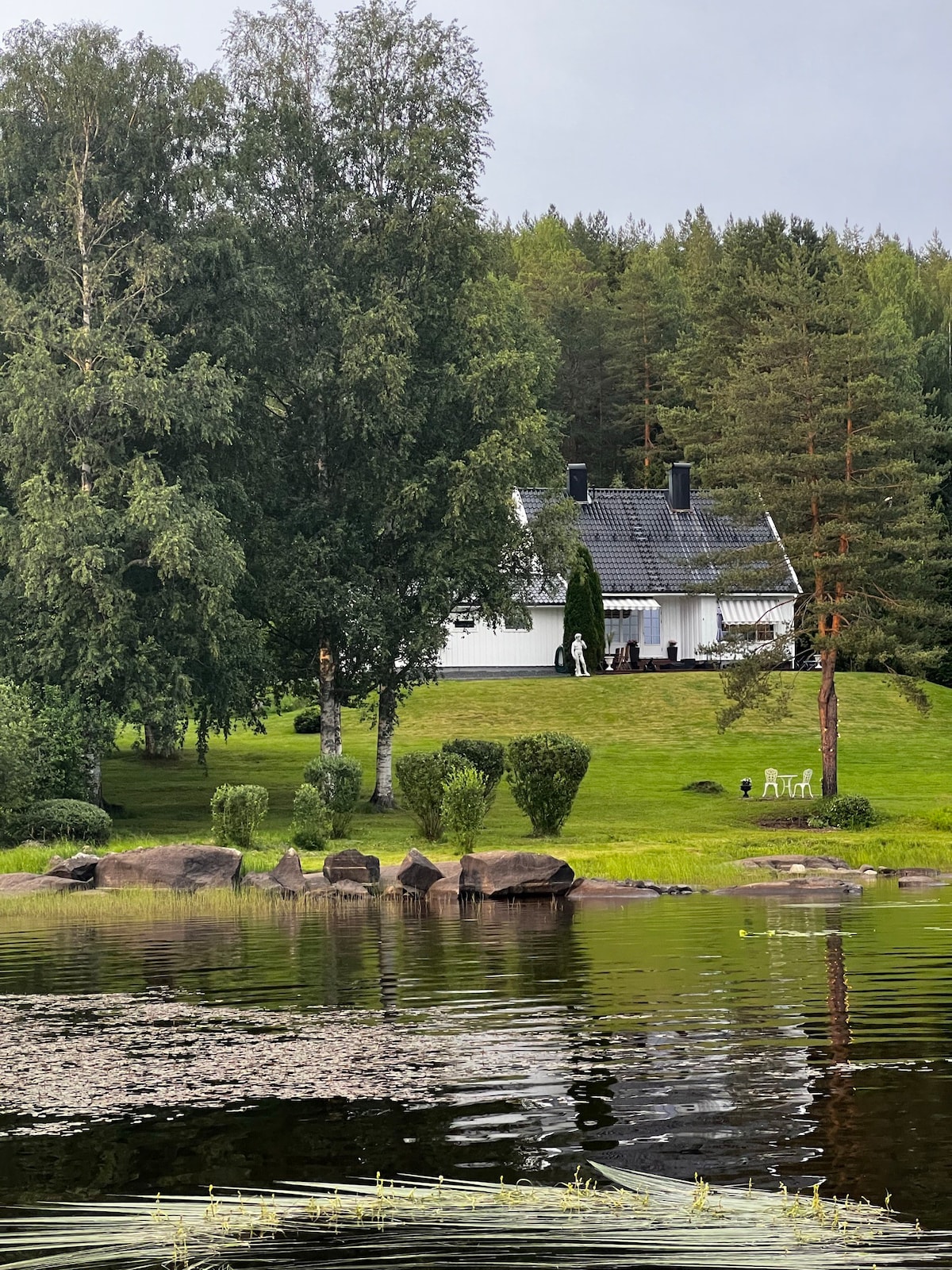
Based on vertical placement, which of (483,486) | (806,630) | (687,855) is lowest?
(687,855)

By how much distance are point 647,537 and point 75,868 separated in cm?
4463

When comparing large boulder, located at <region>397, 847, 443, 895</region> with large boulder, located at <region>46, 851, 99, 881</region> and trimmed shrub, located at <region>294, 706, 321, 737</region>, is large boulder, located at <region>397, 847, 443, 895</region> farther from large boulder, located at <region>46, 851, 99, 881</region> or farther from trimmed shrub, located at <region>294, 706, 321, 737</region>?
trimmed shrub, located at <region>294, 706, 321, 737</region>

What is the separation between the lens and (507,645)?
66500mm

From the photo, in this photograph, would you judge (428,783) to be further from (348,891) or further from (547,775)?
(348,891)

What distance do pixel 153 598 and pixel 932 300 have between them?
257 feet

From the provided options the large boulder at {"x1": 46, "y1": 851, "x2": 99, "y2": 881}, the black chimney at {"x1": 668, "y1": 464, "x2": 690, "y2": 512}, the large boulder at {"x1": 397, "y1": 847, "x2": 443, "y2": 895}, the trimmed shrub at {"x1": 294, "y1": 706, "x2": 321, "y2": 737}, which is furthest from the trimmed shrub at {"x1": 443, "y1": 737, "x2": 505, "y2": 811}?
the black chimney at {"x1": 668, "y1": 464, "x2": 690, "y2": 512}

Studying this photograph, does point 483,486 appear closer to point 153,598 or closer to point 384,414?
point 384,414

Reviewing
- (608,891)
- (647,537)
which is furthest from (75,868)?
(647,537)

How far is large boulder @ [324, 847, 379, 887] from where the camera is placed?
99.1ft

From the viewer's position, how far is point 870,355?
40656 millimetres

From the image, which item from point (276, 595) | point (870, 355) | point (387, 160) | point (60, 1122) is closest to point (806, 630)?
point (870, 355)

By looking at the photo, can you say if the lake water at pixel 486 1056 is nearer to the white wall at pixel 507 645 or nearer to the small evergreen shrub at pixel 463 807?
the small evergreen shrub at pixel 463 807

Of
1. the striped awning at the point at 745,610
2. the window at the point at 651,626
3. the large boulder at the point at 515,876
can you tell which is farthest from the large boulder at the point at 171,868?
the striped awning at the point at 745,610

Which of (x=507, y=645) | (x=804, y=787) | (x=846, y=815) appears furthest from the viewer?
(x=507, y=645)
